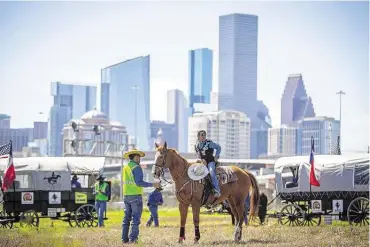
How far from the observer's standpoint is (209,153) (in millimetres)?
23266

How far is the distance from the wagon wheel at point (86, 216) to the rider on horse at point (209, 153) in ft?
32.4

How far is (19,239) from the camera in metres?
21.8

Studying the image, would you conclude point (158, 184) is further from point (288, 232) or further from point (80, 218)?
point (80, 218)

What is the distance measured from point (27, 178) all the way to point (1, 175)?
2.99 feet

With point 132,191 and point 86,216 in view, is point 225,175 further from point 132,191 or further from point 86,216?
point 86,216

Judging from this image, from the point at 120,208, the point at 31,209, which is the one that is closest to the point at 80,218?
the point at 31,209

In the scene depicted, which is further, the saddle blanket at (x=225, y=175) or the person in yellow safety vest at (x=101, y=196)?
the person in yellow safety vest at (x=101, y=196)

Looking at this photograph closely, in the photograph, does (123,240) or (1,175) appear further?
(1,175)

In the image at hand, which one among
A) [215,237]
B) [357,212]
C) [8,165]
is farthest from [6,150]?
[357,212]

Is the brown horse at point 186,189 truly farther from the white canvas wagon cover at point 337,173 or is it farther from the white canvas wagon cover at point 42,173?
the white canvas wagon cover at point 42,173

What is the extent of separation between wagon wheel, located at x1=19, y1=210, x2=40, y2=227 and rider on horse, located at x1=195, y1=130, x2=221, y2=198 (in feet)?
30.2

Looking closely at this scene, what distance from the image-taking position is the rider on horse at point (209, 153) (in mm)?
23094

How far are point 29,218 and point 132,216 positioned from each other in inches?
356

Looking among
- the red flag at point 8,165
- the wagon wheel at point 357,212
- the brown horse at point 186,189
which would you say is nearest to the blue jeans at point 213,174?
the brown horse at point 186,189
